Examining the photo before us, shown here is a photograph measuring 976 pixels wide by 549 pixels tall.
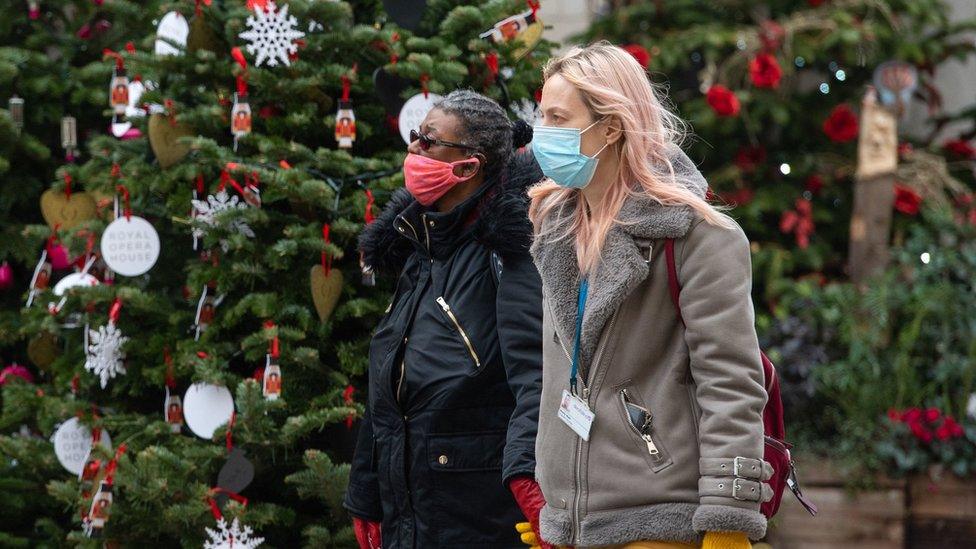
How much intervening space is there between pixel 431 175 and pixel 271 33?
1.25 m

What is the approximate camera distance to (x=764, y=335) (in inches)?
305

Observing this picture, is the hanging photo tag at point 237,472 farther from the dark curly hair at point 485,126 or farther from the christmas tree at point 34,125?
the christmas tree at point 34,125

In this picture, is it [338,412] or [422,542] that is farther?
[338,412]

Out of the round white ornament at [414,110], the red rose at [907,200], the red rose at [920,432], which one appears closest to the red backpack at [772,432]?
the round white ornament at [414,110]

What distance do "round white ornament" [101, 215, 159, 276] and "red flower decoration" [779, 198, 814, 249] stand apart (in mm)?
4690

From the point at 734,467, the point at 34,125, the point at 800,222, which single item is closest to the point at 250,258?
the point at 734,467

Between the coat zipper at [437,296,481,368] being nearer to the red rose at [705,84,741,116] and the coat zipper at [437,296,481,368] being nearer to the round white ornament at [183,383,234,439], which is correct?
the round white ornament at [183,383,234,439]

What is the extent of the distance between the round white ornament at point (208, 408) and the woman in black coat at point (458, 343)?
933 mm

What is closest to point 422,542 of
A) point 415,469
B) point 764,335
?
point 415,469

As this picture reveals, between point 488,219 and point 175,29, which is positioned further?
point 175,29

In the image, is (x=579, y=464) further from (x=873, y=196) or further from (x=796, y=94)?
(x=796, y=94)

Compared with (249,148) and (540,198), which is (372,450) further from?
(249,148)

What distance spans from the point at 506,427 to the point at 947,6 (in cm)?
665

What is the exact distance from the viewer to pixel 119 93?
209 inches
